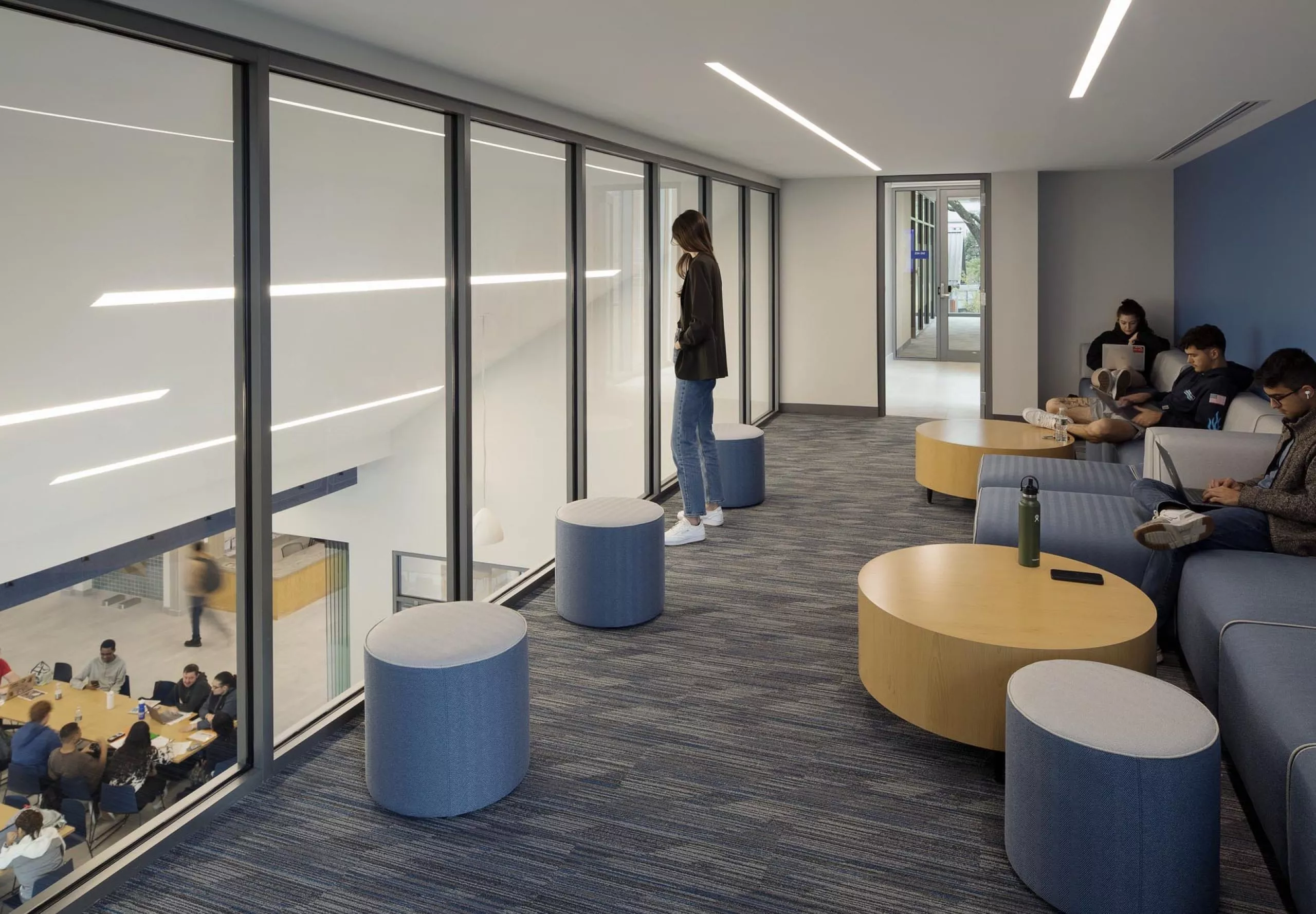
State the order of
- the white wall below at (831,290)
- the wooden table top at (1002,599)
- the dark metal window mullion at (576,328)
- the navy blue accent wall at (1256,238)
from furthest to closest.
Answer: the white wall below at (831,290)
the navy blue accent wall at (1256,238)
the dark metal window mullion at (576,328)
the wooden table top at (1002,599)

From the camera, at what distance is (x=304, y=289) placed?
3553 mm

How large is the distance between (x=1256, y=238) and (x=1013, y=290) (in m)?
3.12

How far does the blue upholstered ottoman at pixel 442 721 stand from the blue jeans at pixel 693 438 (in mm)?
2861

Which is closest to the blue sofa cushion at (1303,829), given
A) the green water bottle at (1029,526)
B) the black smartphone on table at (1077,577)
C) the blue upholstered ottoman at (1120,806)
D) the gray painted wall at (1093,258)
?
the blue upholstered ottoman at (1120,806)

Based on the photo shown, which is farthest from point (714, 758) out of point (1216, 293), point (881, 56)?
point (1216, 293)

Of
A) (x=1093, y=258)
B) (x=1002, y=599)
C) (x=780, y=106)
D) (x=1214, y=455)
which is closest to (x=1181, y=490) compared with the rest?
(x=1214, y=455)

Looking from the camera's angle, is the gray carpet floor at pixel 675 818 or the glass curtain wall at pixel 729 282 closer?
the gray carpet floor at pixel 675 818

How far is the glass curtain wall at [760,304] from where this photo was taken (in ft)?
33.2

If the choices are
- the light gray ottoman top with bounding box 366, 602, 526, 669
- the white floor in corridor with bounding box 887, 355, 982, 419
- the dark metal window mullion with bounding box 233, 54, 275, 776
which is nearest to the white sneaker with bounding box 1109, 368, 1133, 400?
the white floor in corridor with bounding box 887, 355, 982, 419

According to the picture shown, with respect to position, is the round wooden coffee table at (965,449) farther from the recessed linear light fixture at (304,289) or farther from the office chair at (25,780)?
the office chair at (25,780)

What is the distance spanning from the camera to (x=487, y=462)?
192 inches

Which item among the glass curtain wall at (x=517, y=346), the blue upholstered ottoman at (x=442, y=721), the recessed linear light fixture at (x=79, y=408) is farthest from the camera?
the glass curtain wall at (x=517, y=346)

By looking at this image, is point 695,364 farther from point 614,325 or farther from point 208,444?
point 208,444

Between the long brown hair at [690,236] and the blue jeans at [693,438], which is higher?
the long brown hair at [690,236]
